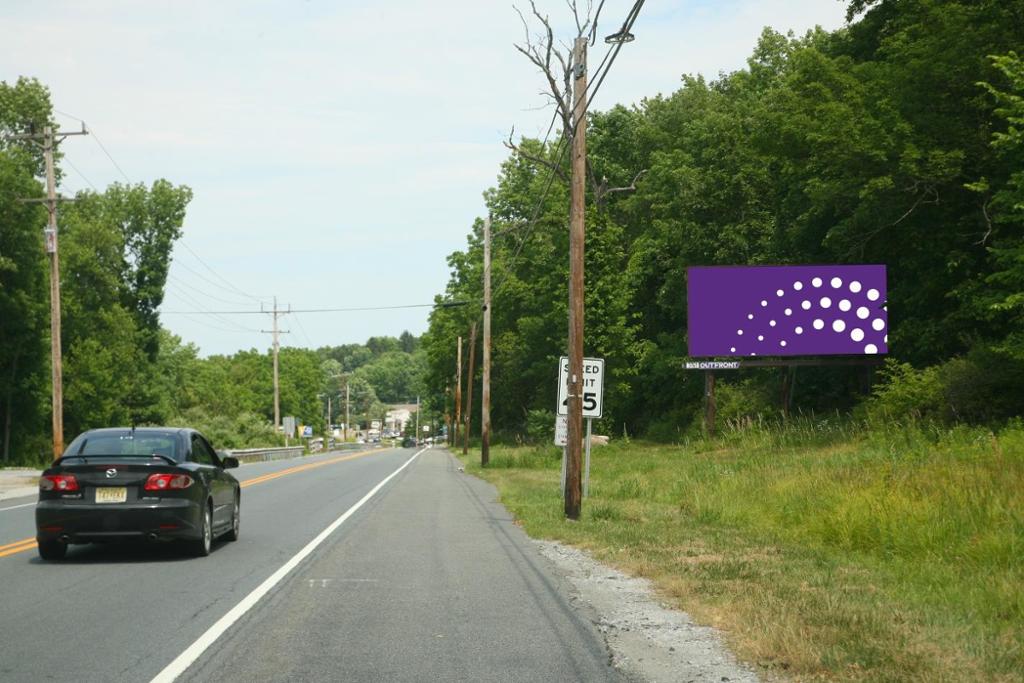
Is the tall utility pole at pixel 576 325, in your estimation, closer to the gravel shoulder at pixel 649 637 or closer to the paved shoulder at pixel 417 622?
the paved shoulder at pixel 417 622

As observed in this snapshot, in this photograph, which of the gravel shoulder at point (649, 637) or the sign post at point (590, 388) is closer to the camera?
the gravel shoulder at point (649, 637)

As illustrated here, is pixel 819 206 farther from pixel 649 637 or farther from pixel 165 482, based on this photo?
pixel 649 637

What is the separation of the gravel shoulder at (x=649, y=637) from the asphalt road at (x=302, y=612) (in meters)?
0.21

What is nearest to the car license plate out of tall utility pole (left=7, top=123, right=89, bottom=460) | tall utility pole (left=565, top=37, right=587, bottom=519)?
tall utility pole (left=565, top=37, right=587, bottom=519)

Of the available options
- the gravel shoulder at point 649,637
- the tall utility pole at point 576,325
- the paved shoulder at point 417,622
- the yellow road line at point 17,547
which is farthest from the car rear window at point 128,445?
the tall utility pole at point 576,325

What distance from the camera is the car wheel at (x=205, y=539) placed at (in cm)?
1404

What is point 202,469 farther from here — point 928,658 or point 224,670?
point 928,658

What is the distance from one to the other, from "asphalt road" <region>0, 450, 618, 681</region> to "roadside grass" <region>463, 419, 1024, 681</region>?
1.34m

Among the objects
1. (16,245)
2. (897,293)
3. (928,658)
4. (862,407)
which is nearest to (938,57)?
(897,293)

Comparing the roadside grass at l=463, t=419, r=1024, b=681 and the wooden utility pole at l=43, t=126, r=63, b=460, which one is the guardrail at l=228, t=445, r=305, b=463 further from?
the roadside grass at l=463, t=419, r=1024, b=681

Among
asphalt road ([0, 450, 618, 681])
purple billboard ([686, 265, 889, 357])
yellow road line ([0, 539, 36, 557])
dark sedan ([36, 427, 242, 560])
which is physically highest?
purple billboard ([686, 265, 889, 357])

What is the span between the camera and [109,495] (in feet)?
43.4

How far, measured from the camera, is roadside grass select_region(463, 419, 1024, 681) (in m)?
7.87

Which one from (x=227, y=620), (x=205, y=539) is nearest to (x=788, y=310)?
A: (x=205, y=539)
